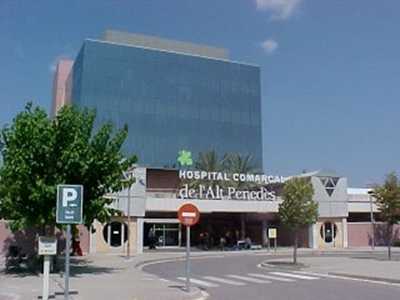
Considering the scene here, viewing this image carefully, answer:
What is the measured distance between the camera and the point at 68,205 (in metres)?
14.3

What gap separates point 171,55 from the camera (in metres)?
84.8

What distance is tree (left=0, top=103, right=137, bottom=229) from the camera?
871 inches

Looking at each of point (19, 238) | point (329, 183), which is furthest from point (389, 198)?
point (19, 238)

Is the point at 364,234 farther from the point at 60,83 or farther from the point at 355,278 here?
the point at 60,83

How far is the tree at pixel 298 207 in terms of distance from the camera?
29.5m

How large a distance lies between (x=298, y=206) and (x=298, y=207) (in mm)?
53

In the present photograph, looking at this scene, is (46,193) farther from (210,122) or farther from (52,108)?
(52,108)

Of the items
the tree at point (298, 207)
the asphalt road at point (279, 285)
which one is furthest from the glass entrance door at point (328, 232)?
the asphalt road at point (279, 285)

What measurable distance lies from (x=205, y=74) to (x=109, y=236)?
47030 millimetres

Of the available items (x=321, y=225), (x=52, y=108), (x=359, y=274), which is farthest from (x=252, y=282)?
(x=52, y=108)

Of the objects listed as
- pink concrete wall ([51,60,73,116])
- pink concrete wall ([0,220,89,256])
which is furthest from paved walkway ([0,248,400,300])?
pink concrete wall ([51,60,73,116])

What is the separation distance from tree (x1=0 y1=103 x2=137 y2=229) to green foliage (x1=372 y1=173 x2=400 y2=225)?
18380mm

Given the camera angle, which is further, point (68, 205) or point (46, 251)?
point (46, 251)

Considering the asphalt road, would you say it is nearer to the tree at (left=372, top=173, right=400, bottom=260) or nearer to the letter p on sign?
the letter p on sign
